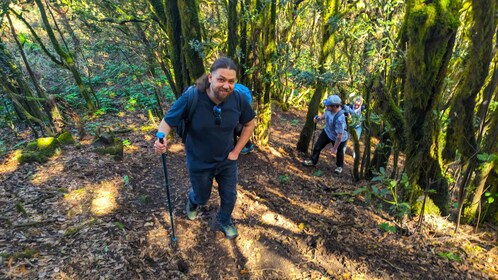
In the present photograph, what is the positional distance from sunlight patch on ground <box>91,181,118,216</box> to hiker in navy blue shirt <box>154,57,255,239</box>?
4.83 feet

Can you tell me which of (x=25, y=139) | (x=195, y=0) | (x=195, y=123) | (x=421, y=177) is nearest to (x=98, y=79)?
(x=25, y=139)

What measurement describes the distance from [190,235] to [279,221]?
1.50 meters

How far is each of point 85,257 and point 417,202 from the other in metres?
4.88

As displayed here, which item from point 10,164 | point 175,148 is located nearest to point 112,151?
point 175,148

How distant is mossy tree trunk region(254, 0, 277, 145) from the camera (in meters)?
6.65

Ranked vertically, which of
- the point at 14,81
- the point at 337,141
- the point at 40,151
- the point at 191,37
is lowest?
the point at 40,151

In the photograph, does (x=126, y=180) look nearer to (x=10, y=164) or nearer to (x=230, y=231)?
(x=230, y=231)

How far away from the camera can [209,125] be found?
3408 millimetres

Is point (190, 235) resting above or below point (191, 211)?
below

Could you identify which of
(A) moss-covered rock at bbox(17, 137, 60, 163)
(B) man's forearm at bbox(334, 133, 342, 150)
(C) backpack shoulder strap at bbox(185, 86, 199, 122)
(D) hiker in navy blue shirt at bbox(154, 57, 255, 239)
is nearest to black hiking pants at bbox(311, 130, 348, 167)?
(B) man's forearm at bbox(334, 133, 342, 150)

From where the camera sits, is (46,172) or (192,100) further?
(46,172)

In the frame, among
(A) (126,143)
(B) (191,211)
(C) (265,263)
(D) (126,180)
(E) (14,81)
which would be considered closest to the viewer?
(C) (265,263)

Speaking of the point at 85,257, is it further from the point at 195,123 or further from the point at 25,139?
the point at 25,139

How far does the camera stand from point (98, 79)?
16.6 m
